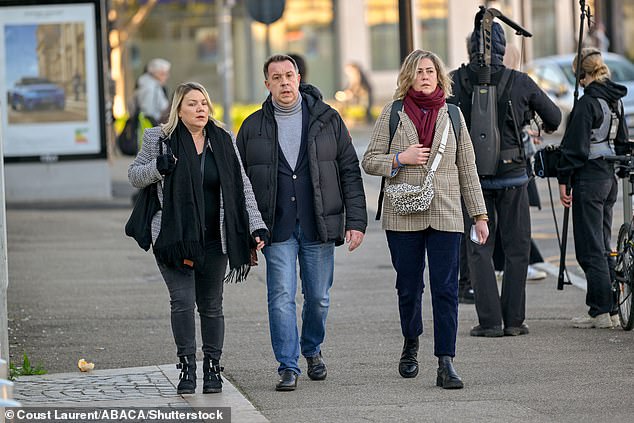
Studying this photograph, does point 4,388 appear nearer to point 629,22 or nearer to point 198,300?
point 198,300

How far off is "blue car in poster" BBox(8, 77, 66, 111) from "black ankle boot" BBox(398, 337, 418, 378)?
12.2 meters

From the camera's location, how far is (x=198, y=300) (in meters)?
7.72

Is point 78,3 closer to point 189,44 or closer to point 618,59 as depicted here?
point 618,59

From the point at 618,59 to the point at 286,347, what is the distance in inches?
883

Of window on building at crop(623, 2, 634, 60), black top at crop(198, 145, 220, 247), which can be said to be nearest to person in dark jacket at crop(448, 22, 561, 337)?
black top at crop(198, 145, 220, 247)

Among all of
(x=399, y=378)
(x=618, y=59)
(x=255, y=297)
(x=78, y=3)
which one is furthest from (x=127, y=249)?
(x=618, y=59)

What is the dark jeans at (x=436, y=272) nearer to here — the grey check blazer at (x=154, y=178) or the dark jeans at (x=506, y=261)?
the grey check blazer at (x=154, y=178)

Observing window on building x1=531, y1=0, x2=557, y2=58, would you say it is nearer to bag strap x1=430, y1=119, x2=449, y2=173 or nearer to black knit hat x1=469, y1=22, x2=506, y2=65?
black knit hat x1=469, y1=22, x2=506, y2=65

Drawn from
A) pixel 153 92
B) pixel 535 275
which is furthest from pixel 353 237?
pixel 153 92

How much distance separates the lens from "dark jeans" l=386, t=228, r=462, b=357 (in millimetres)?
7836

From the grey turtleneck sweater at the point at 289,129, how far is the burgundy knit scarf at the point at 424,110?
24.2 inches

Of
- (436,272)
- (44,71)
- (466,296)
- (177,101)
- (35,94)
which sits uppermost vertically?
(44,71)

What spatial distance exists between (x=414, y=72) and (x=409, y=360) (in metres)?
1.61

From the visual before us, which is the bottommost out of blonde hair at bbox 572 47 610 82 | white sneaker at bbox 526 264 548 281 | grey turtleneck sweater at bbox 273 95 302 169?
white sneaker at bbox 526 264 548 281
